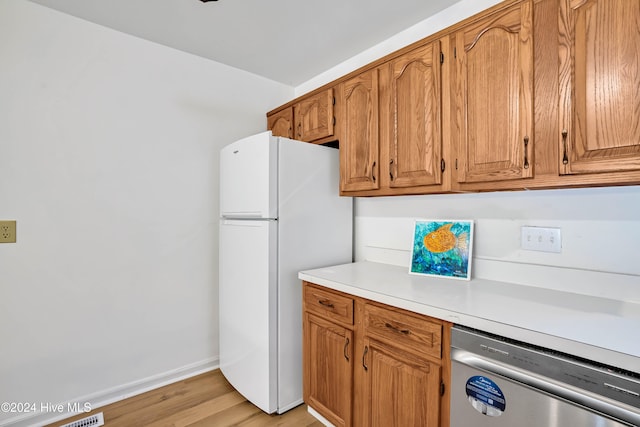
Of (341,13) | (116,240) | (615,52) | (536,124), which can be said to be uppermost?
(341,13)

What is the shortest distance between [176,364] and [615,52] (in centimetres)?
290

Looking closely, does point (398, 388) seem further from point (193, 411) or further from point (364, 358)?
point (193, 411)

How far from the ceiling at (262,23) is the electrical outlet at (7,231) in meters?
1.26

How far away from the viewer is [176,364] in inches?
89.4

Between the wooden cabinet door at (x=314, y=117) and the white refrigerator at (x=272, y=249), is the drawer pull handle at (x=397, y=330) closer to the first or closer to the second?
the white refrigerator at (x=272, y=249)

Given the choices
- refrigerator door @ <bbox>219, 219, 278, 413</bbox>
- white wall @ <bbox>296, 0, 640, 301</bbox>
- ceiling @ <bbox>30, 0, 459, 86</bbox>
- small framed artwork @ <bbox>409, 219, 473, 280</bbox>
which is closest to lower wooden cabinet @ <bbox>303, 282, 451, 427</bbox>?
refrigerator door @ <bbox>219, 219, 278, 413</bbox>

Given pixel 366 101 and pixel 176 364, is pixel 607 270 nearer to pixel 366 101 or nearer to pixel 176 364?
pixel 366 101

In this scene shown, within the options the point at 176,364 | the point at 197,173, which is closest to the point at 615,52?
the point at 197,173

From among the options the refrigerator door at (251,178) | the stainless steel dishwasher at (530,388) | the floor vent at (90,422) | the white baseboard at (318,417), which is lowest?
the floor vent at (90,422)

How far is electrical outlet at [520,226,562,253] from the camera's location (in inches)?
56.1

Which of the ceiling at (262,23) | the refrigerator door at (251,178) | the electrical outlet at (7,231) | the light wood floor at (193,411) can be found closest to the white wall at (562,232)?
the refrigerator door at (251,178)

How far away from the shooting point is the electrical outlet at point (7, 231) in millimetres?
1696

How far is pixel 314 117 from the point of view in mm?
2250

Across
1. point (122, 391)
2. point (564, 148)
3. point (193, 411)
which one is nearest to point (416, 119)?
point (564, 148)
